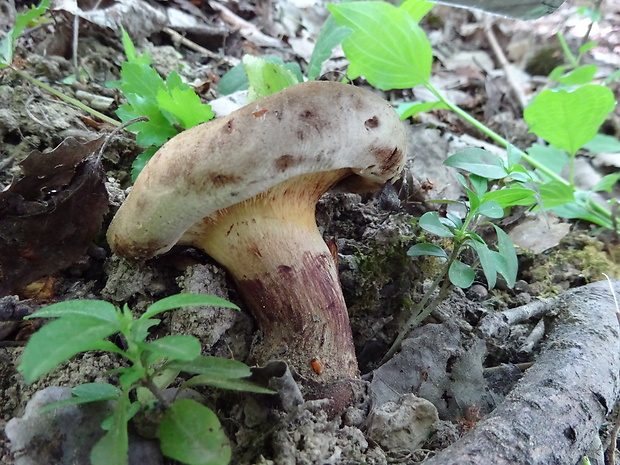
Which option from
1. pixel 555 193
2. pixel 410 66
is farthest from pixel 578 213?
pixel 410 66

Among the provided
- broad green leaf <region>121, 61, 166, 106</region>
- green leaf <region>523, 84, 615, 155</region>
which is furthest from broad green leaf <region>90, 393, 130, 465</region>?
green leaf <region>523, 84, 615, 155</region>

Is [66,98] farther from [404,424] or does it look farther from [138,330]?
[404,424]

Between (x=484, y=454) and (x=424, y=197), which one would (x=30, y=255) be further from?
(x=424, y=197)

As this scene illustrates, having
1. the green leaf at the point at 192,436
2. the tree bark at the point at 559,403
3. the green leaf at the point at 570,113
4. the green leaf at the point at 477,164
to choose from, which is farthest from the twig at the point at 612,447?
the green leaf at the point at 570,113

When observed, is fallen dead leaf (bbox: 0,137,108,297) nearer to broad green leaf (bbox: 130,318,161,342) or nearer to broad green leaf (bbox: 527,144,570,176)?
broad green leaf (bbox: 130,318,161,342)

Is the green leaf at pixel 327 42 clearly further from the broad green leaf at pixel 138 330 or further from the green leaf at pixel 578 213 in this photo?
the green leaf at pixel 578 213

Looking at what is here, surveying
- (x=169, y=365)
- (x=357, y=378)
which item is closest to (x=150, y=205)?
(x=169, y=365)
